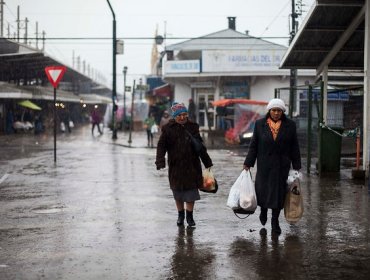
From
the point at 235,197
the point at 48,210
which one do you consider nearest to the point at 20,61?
the point at 48,210

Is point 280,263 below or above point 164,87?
below

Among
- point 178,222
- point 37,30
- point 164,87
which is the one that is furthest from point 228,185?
point 37,30

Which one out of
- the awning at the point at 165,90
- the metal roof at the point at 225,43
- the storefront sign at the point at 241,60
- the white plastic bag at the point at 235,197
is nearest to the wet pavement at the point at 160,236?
the white plastic bag at the point at 235,197

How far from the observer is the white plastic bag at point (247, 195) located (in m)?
7.11

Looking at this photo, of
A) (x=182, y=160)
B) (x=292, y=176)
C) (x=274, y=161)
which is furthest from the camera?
(x=182, y=160)

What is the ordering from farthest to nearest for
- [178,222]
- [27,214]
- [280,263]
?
[27,214] < [178,222] < [280,263]

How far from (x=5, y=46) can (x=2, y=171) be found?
22971mm

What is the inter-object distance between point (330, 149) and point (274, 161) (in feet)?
22.5

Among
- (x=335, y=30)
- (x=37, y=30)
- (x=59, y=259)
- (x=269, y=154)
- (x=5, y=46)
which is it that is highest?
(x=37, y=30)

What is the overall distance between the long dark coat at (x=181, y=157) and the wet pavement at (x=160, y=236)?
1.98 feet

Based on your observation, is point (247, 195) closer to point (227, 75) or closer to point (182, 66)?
point (227, 75)

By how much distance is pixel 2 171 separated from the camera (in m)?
14.7

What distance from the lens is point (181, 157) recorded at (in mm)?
7465

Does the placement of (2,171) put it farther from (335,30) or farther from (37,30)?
(37,30)
